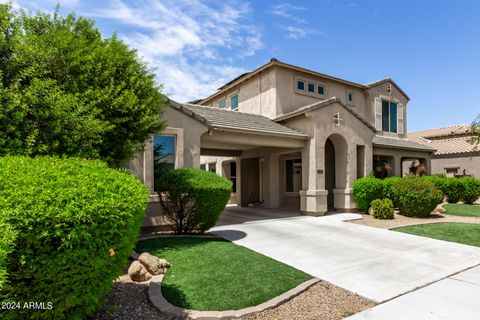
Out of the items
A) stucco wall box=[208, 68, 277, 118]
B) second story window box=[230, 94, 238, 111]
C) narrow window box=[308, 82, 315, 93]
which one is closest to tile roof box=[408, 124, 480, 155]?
narrow window box=[308, 82, 315, 93]

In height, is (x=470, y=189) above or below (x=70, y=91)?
below

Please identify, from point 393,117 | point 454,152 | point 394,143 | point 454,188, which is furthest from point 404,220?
point 454,152

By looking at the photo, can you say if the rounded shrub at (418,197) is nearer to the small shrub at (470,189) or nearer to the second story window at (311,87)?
the small shrub at (470,189)

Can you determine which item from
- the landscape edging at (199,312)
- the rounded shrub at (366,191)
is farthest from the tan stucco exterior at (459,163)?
the landscape edging at (199,312)

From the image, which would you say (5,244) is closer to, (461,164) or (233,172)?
(233,172)

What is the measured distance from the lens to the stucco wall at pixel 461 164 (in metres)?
24.8

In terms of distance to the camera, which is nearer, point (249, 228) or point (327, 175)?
point (249, 228)

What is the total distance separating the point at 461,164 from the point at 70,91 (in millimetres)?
30640

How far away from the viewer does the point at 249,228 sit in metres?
11.3

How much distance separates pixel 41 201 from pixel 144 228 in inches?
295

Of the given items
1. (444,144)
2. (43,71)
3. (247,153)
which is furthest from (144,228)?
(444,144)

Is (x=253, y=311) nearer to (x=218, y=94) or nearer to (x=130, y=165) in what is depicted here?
(x=130, y=165)

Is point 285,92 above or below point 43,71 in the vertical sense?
above

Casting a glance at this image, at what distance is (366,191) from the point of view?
14.5 m
